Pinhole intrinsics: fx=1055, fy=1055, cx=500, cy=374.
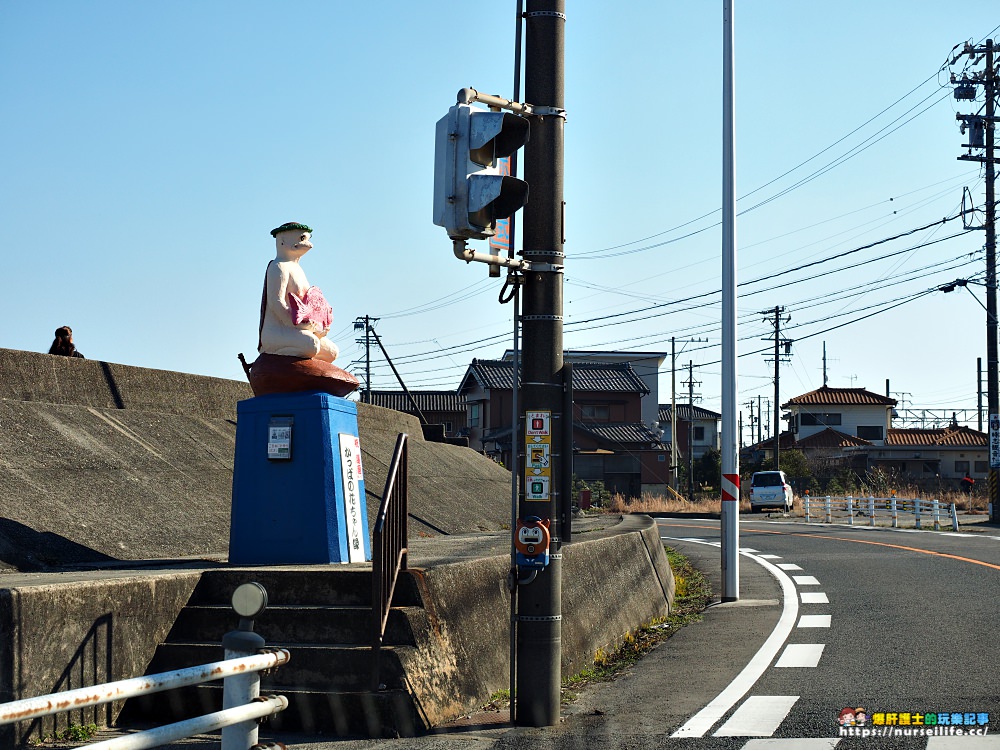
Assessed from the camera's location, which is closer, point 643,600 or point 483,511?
point 643,600

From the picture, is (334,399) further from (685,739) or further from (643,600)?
(643,600)

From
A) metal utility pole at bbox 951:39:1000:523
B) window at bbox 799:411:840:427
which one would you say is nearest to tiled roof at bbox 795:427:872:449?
window at bbox 799:411:840:427

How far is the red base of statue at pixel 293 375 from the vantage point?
8.31m

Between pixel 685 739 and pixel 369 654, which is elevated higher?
pixel 369 654

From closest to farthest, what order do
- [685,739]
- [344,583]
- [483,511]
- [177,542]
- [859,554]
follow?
[685,739] < [344,583] < [177,542] < [483,511] < [859,554]

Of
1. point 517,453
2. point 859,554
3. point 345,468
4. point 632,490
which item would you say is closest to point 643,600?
point 345,468

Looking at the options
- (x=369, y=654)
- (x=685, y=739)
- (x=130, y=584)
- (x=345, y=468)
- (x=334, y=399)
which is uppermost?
(x=334, y=399)

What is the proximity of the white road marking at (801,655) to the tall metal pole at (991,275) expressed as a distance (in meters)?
27.4

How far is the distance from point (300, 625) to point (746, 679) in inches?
127

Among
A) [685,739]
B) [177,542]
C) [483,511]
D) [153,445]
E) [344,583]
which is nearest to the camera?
[685,739]

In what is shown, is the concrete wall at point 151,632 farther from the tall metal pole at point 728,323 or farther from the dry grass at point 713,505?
the dry grass at point 713,505

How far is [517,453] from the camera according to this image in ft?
21.7

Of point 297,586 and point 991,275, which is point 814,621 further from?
point 991,275

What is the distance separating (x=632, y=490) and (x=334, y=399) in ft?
172
